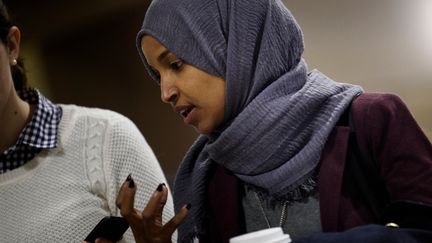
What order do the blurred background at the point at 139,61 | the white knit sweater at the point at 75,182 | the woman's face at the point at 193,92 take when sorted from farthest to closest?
the blurred background at the point at 139,61 < the white knit sweater at the point at 75,182 < the woman's face at the point at 193,92

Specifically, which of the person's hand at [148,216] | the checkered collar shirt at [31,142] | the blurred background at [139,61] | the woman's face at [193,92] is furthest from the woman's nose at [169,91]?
the blurred background at [139,61]

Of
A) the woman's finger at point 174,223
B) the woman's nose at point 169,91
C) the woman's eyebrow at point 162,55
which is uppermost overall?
the woman's eyebrow at point 162,55

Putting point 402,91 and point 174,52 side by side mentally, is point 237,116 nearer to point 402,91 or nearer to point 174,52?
point 174,52

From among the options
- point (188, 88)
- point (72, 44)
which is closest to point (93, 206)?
point (188, 88)

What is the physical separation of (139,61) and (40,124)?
2.90 feet

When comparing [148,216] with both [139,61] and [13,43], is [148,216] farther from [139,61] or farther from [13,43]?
[139,61]

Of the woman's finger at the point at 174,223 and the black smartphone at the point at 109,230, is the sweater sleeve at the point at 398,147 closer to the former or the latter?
the woman's finger at the point at 174,223

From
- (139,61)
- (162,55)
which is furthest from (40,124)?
(139,61)

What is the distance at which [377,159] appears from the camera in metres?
0.78

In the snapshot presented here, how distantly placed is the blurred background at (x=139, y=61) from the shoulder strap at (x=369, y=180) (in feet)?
1.89

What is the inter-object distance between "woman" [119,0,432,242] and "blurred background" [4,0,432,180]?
0.55 m

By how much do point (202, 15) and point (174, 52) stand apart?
8 cm

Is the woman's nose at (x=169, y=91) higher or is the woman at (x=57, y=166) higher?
the woman's nose at (x=169, y=91)

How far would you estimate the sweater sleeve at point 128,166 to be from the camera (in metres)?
1.18
